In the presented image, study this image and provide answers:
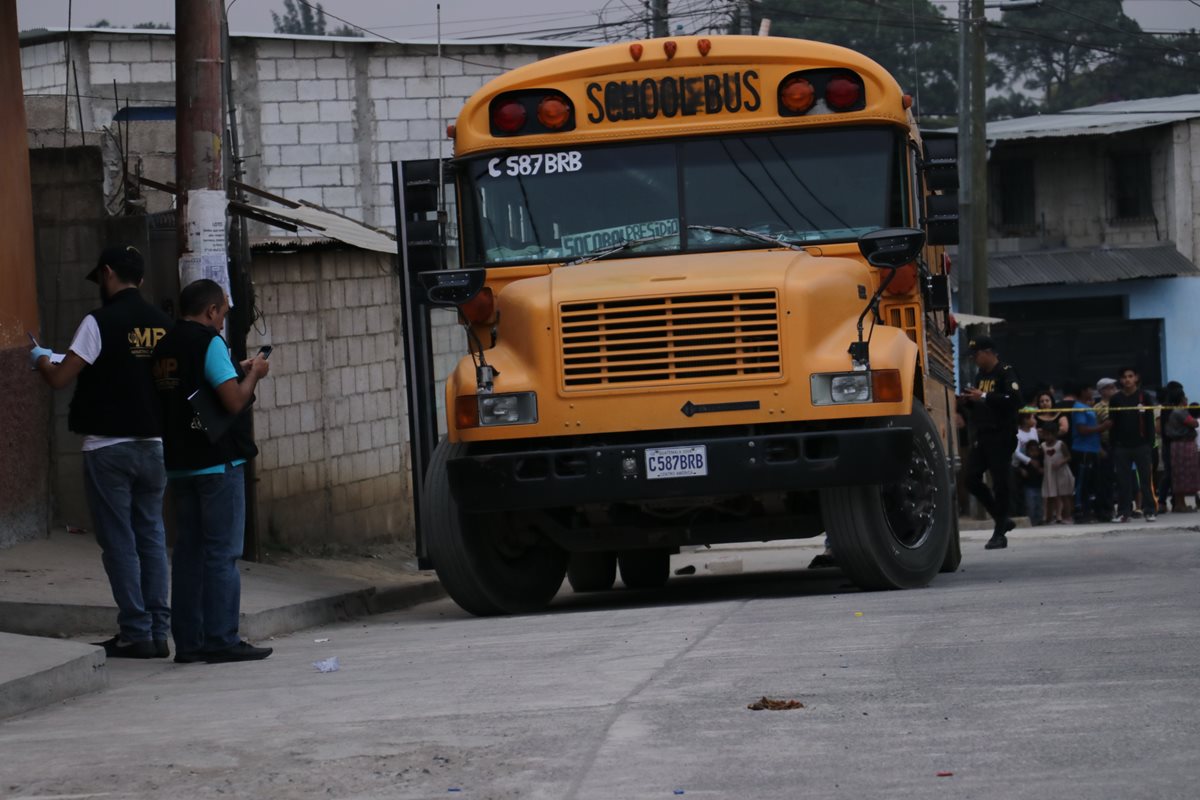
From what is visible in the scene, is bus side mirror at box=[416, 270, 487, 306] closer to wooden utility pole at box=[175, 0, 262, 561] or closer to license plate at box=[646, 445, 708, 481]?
license plate at box=[646, 445, 708, 481]

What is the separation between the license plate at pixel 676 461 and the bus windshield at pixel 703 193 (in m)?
1.42

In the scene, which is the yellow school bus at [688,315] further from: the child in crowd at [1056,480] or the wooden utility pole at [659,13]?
the wooden utility pole at [659,13]

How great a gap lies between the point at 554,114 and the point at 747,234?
1.39 metres

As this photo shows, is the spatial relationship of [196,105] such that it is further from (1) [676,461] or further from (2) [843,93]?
(2) [843,93]

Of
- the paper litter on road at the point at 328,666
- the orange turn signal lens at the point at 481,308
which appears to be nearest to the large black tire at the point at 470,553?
the orange turn signal lens at the point at 481,308

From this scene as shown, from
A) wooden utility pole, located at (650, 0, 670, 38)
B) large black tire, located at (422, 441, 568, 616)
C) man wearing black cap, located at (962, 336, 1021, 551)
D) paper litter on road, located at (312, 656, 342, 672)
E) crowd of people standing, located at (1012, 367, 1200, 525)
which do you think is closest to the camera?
paper litter on road, located at (312, 656, 342, 672)

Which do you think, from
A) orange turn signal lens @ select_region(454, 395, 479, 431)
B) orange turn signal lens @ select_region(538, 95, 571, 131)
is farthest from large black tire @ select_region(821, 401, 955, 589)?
orange turn signal lens @ select_region(538, 95, 571, 131)

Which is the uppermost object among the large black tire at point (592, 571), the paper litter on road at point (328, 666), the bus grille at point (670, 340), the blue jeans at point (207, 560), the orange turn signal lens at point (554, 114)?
the orange turn signal lens at point (554, 114)

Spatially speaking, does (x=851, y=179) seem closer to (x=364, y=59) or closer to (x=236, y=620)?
(x=236, y=620)

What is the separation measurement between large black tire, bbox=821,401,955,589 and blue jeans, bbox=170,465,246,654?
3.30 m

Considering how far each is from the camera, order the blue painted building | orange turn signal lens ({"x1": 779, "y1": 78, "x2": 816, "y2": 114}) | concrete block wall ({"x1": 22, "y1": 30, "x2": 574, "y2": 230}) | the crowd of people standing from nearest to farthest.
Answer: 1. orange turn signal lens ({"x1": 779, "y1": 78, "x2": 816, "y2": 114})
2. the crowd of people standing
3. concrete block wall ({"x1": 22, "y1": 30, "x2": 574, "y2": 230})
4. the blue painted building

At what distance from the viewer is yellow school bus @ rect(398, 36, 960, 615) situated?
33.3ft

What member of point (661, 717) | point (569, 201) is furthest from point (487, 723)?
point (569, 201)

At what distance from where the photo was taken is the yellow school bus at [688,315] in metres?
10.1
